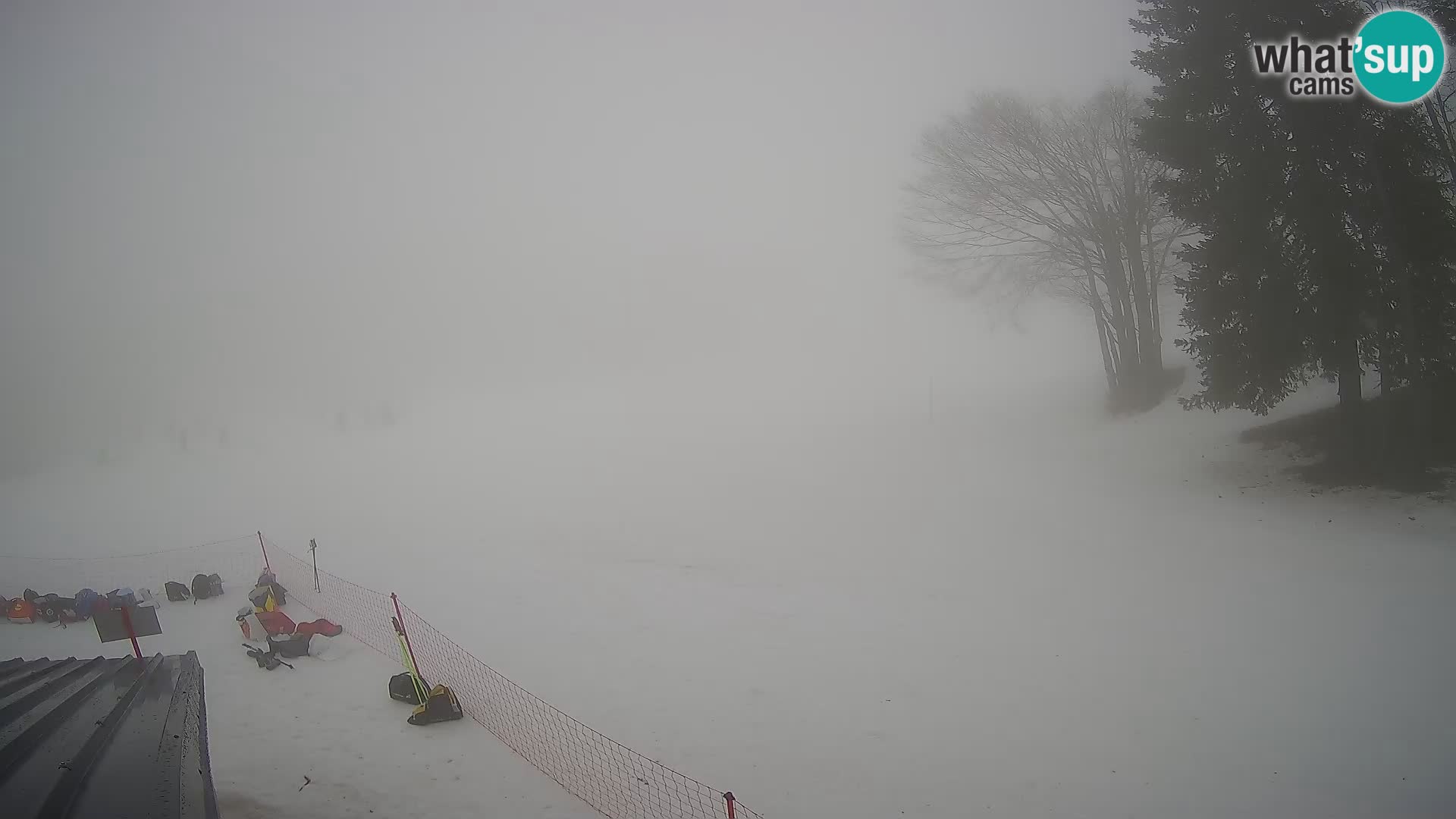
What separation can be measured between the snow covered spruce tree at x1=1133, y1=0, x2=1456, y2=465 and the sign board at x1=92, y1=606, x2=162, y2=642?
1813 centimetres

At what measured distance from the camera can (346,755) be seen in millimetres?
6344

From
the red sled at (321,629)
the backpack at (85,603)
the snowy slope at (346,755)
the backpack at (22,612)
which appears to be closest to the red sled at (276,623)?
the red sled at (321,629)

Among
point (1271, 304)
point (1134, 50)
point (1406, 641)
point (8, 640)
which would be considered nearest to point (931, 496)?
point (1271, 304)

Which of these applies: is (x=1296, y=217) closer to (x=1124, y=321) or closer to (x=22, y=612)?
(x=1124, y=321)

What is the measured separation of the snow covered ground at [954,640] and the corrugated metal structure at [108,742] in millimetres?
1802

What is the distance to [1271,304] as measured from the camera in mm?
10703

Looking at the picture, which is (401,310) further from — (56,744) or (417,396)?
(56,744)

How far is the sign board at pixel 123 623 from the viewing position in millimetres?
6953

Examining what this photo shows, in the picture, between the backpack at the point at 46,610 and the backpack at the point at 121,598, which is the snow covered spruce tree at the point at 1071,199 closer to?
the backpack at the point at 121,598

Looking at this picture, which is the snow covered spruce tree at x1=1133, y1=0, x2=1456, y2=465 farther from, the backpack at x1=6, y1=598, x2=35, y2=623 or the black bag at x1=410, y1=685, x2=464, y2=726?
the backpack at x1=6, y1=598, x2=35, y2=623

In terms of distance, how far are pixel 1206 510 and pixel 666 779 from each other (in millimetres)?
11693

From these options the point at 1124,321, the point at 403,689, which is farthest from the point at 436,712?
the point at 1124,321

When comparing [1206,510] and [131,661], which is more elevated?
[131,661]

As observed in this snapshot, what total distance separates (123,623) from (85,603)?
26.2 ft
